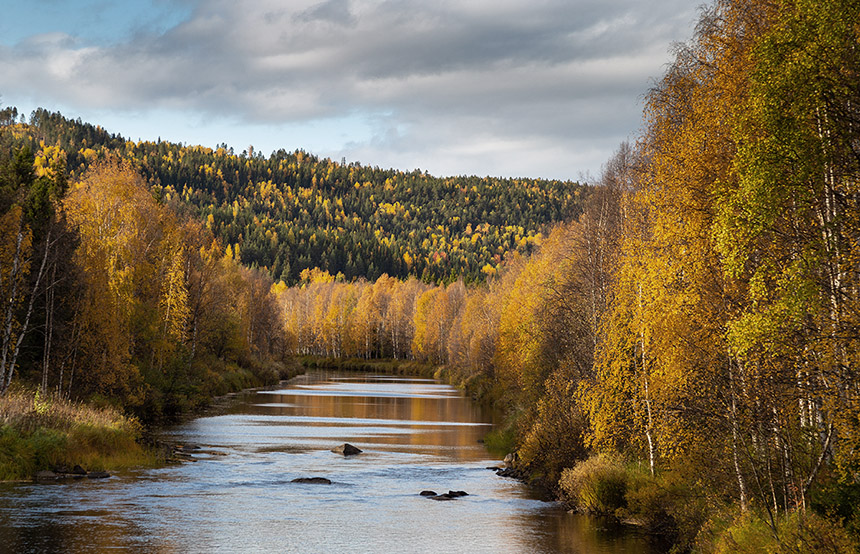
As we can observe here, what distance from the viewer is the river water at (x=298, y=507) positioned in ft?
83.6

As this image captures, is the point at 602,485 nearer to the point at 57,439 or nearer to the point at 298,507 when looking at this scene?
the point at 298,507

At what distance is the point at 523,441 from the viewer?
44219 millimetres

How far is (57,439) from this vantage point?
118 ft

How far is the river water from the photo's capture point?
83.6ft

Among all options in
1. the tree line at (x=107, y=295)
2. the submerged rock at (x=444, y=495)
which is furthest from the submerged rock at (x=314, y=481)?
the tree line at (x=107, y=295)

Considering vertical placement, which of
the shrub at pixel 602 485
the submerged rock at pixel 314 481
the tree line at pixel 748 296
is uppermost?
the tree line at pixel 748 296

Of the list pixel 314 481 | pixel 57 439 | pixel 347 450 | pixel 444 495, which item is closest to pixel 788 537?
pixel 444 495

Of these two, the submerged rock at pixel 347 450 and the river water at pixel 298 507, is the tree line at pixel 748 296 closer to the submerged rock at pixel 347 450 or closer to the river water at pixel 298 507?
the river water at pixel 298 507

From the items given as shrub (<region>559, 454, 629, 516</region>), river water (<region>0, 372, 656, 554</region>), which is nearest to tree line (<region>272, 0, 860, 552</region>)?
shrub (<region>559, 454, 629, 516</region>)

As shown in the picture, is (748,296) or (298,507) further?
(298,507)

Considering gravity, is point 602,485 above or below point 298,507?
above

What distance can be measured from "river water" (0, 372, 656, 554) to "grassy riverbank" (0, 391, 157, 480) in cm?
168

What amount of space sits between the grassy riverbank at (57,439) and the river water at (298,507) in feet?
5.51

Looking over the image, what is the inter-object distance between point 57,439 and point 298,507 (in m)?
11.9
